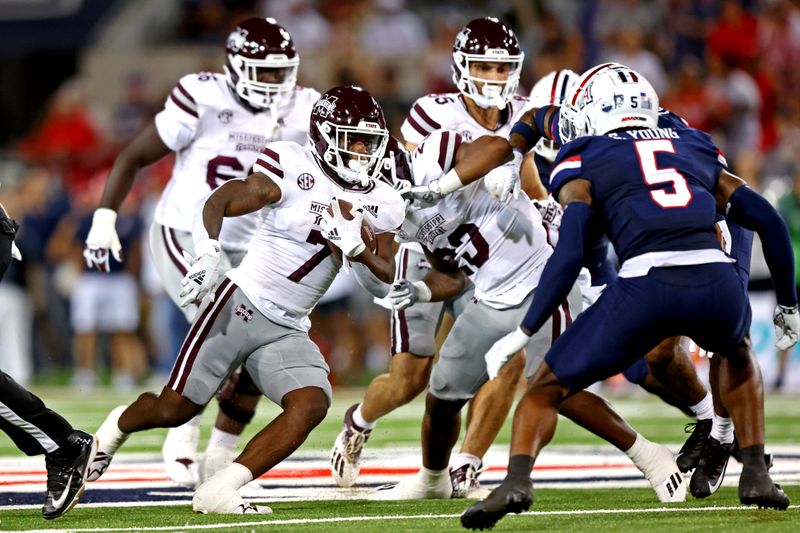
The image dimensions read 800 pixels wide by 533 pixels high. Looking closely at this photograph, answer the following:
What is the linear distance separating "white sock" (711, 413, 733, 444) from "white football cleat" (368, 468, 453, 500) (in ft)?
3.56

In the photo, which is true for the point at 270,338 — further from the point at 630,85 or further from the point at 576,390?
the point at 630,85

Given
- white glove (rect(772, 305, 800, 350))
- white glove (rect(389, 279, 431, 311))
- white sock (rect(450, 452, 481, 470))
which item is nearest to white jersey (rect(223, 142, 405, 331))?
white glove (rect(389, 279, 431, 311))

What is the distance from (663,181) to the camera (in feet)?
15.0

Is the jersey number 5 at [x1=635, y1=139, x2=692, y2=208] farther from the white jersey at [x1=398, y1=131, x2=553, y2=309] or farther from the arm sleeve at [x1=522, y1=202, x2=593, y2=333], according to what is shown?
the white jersey at [x1=398, y1=131, x2=553, y2=309]

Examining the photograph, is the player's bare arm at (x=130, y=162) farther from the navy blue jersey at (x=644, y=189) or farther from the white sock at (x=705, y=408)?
the white sock at (x=705, y=408)

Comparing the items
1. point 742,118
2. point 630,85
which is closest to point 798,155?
point 742,118

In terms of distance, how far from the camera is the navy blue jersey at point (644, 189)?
4547 millimetres

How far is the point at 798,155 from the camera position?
36.6ft

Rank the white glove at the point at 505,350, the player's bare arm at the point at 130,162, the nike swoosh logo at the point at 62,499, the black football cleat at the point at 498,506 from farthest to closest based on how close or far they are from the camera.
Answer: the player's bare arm at the point at 130,162 < the nike swoosh logo at the point at 62,499 < the white glove at the point at 505,350 < the black football cleat at the point at 498,506

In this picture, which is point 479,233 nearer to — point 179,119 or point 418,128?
point 418,128

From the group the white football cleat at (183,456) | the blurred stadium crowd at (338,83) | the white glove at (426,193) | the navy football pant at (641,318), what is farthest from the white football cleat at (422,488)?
the blurred stadium crowd at (338,83)

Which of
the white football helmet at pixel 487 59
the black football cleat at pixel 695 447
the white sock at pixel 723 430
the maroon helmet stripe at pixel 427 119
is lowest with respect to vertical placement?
the black football cleat at pixel 695 447

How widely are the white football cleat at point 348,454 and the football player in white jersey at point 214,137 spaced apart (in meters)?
0.67

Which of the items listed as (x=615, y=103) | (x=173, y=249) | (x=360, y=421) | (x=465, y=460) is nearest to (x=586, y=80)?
(x=615, y=103)
